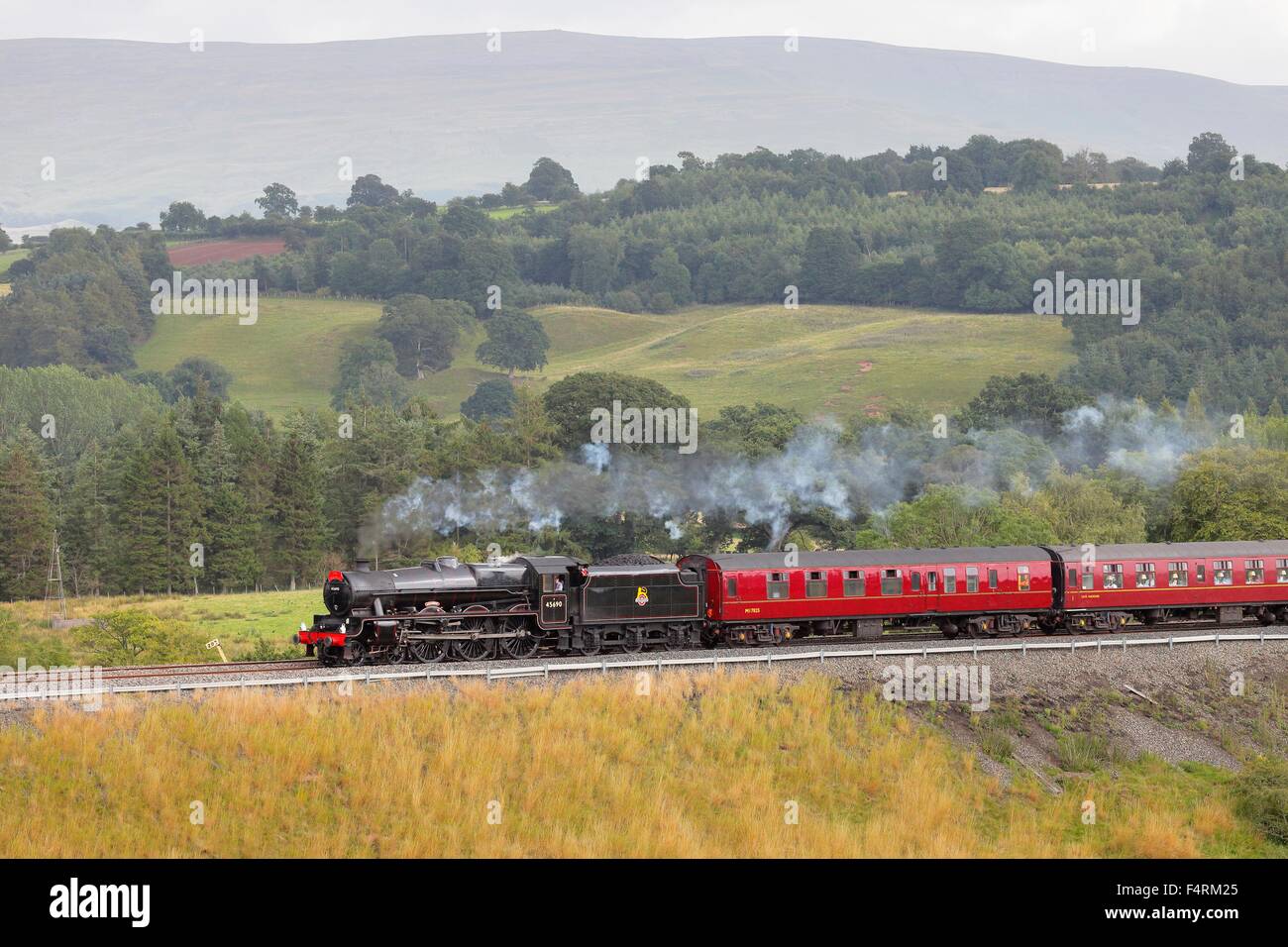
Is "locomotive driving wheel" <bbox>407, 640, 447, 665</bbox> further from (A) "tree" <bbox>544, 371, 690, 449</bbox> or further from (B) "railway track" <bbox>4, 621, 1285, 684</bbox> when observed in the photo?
(A) "tree" <bbox>544, 371, 690, 449</bbox>

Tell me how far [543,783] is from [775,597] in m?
15.5

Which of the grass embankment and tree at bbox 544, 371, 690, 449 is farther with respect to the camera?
tree at bbox 544, 371, 690, 449

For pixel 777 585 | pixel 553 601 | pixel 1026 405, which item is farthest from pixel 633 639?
pixel 1026 405

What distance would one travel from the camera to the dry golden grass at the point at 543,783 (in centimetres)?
2934

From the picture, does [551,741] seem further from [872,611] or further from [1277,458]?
[1277,458]

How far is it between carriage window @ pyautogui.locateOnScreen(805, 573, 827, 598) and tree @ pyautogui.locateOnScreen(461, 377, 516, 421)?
13005 cm

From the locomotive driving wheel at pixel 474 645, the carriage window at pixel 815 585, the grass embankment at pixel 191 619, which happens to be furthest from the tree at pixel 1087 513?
the grass embankment at pixel 191 619

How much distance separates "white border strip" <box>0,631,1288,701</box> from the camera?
115ft

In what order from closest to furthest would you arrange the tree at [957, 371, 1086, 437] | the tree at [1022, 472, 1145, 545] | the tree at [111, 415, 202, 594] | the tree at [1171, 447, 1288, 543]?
the tree at [1171, 447, 1288, 543] → the tree at [1022, 472, 1145, 545] → the tree at [111, 415, 202, 594] → the tree at [957, 371, 1086, 437]

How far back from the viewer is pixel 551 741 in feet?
112

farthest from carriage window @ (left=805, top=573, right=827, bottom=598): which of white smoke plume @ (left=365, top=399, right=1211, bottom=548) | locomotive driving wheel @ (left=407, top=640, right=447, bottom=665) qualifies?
white smoke plume @ (left=365, top=399, right=1211, bottom=548)

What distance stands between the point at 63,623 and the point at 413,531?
23.1 meters

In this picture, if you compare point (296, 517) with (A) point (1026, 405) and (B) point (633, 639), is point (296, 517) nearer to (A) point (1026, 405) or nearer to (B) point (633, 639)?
(A) point (1026, 405)
